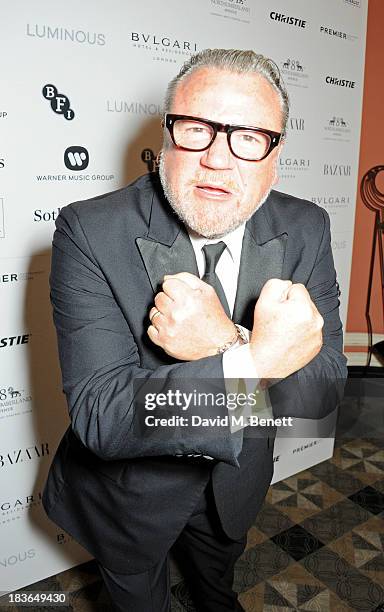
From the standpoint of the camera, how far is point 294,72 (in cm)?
235

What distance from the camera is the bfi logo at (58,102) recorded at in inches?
65.9

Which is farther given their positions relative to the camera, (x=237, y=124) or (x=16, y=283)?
(x=16, y=283)

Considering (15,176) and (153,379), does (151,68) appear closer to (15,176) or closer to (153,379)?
(15,176)

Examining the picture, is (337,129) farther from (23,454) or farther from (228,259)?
(23,454)

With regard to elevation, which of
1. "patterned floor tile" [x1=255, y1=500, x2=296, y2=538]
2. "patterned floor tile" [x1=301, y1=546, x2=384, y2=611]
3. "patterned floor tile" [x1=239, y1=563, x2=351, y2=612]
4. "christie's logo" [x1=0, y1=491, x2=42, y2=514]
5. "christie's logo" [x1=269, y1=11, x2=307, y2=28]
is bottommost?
"patterned floor tile" [x1=239, y1=563, x2=351, y2=612]

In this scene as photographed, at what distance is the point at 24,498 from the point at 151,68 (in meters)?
1.63

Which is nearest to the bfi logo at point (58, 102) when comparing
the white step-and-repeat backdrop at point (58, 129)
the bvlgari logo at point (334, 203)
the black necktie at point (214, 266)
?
the white step-and-repeat backdrop at point (58, 129)

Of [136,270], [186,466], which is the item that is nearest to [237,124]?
[136,270]

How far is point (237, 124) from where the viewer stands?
1.04m

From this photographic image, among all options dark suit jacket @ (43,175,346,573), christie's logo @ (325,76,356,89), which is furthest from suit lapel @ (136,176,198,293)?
christie's logo @ (325,76,356,89)

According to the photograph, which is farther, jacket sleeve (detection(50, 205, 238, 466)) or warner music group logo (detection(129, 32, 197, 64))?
warner music group logo (detection(129, 32, 197, 64))

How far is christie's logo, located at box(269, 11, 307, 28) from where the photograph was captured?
88.0 inches

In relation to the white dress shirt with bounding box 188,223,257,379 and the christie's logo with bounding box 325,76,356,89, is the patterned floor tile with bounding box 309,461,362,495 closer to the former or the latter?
the white dress shirt with bounding box 188,223,257,379

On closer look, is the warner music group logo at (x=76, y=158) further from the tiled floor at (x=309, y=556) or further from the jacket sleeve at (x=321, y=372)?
the tiled floor at (x=309, y=556)
